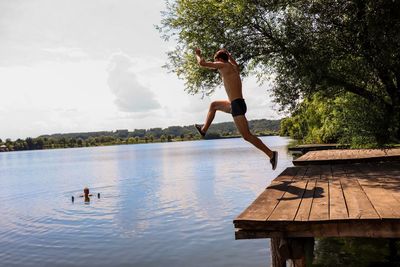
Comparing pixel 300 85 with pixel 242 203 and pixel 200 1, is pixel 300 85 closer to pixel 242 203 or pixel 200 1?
pixel 200 1

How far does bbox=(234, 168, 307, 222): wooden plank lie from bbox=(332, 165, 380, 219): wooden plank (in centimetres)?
112

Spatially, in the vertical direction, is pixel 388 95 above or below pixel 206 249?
above

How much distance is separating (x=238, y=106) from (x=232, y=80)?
1.90 feet

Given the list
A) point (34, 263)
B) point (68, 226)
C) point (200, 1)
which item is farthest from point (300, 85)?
point (68, 226)

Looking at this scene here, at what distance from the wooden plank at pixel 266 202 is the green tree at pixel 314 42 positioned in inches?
261

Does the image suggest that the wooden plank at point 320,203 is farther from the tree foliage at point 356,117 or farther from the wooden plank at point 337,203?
the tree foliage at point 356,117

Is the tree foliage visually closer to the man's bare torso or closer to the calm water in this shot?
the calm water

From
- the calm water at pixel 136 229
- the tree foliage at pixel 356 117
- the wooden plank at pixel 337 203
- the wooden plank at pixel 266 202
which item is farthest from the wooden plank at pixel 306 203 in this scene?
the tree foliage at pixel 356 117

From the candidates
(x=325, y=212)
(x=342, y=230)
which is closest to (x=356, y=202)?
(x=325, y=212)

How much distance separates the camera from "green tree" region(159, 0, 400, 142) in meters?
13.6

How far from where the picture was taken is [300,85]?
1539cm

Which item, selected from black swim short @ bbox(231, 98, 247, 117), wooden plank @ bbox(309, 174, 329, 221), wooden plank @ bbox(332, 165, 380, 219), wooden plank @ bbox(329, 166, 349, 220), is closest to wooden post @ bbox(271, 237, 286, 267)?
wooden plank @ bbox(309, 174, 329, 221)

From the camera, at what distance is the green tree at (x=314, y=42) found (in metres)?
13.6

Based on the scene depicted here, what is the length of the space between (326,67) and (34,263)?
13.2 m
